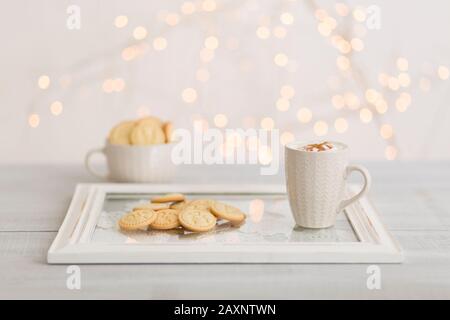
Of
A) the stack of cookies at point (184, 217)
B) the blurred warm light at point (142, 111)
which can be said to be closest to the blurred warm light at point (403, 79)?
the blurred warm light at point (142, 111)

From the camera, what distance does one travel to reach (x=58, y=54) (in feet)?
6.84

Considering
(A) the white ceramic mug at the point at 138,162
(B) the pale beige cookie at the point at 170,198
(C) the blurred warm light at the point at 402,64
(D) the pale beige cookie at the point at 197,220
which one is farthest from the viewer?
(C) the blurred warm light at the point at 402,64

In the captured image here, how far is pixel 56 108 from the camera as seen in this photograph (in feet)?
7.01

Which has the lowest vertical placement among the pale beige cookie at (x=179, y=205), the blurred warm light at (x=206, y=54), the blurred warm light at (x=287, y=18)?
A: the pale beige cookie at (x=179, y=205)

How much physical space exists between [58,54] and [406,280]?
1431mm

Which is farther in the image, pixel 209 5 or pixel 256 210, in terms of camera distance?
pixel 209 5

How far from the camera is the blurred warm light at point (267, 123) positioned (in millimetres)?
2166

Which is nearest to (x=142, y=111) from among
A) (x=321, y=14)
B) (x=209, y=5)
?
(x=209, y=5)

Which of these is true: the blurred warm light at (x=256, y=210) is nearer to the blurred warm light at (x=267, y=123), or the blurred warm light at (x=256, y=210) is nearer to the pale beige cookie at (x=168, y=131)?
the pale beige cookie at (x=168, y=131)

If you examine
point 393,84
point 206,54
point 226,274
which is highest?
point 206,54

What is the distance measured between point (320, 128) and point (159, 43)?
0.52m

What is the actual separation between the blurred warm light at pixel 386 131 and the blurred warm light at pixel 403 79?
0.42 ft

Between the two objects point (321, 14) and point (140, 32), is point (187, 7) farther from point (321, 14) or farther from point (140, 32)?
point (321, 14)

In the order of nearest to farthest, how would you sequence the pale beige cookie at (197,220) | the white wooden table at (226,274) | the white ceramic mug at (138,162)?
the white wooden table at (226,274), the pale beige cookie at (197,220), the white ceramic mug at (138,162)
